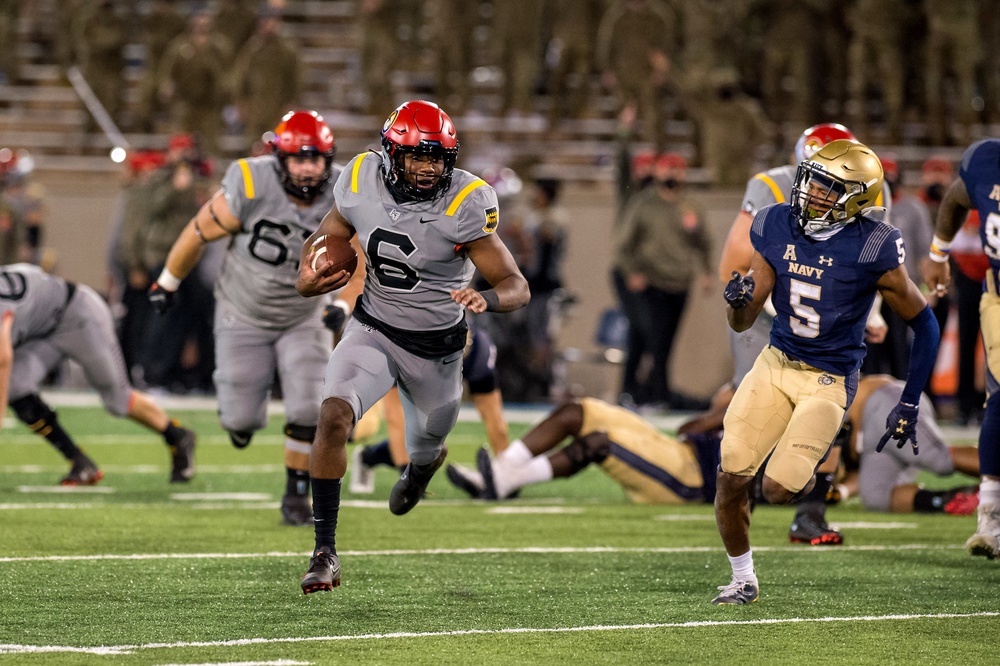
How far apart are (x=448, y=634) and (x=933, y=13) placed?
451 inches

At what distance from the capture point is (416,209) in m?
5.62

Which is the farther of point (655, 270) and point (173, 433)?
point (655, 270)

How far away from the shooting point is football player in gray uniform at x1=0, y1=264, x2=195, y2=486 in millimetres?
8148

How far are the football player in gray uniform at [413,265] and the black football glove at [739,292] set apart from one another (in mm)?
705

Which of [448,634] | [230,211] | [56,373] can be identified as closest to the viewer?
[448,634]

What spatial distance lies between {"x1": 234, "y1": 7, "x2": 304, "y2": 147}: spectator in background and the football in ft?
32.1

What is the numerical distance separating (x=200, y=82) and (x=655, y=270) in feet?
17.9

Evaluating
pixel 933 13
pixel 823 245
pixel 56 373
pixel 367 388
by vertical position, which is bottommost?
pixel 56 373

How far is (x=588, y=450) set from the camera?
7719mm

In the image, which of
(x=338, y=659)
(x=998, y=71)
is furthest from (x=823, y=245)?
(x=998, y=71)

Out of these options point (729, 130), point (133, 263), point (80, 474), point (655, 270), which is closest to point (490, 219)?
point (80, 474)

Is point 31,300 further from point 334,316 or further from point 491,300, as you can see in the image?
point 491,300

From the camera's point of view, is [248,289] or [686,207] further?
[686,207]

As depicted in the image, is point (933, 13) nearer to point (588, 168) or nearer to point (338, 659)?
point (588, 168)
